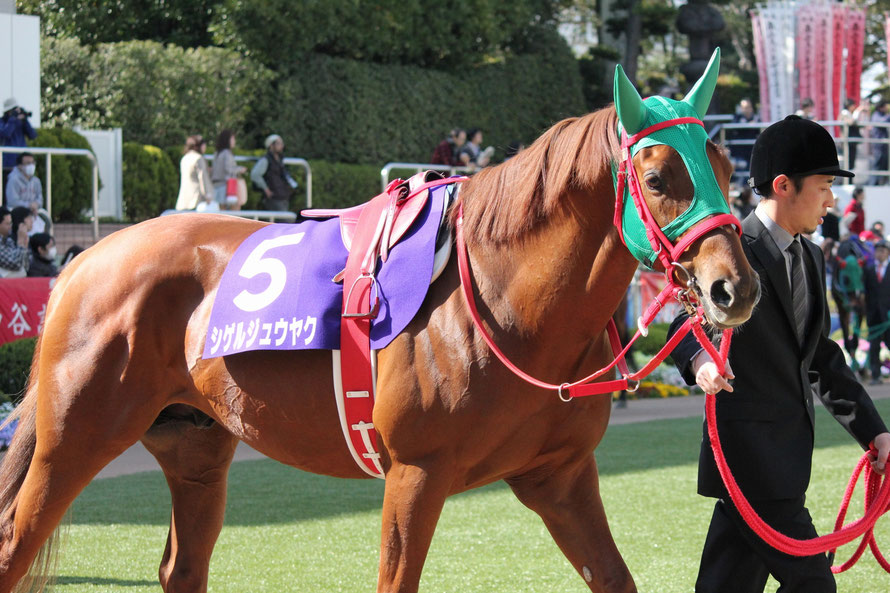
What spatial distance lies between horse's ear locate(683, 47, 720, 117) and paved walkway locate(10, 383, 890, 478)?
19.7 feet

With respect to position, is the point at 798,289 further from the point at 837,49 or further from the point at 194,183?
the point at 837,49

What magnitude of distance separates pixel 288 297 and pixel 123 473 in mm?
5095

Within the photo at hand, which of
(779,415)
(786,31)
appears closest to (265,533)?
(779,415)

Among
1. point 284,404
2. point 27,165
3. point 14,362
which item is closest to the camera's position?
point 284,404

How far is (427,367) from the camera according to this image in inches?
122

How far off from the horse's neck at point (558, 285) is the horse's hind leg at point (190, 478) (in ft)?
4.36

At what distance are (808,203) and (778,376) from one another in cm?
52

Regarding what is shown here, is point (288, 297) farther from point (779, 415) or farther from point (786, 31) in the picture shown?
point (786, 31)

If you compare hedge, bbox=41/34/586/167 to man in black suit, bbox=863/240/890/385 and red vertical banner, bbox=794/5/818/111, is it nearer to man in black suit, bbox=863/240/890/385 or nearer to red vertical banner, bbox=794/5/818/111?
red vertical banner, bbox=794/5/818/111

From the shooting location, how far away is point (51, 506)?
3.62m

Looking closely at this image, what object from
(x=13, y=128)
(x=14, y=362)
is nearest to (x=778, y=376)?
(x=14, y=362)

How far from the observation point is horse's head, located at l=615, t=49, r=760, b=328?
2.67 metres

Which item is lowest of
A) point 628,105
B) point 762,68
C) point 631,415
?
point 631,415

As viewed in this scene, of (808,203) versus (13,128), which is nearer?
(808,203)
